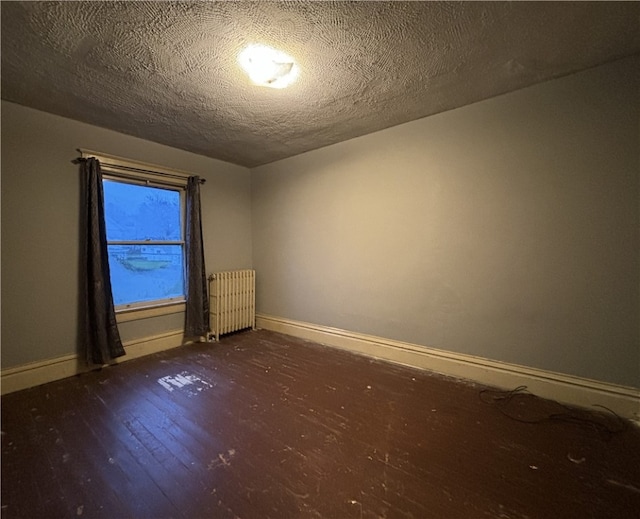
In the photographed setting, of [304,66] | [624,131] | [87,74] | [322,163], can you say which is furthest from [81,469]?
[624,131]

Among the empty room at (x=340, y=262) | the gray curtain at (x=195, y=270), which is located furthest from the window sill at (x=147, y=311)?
the gray curtain at (x=195, y=270)

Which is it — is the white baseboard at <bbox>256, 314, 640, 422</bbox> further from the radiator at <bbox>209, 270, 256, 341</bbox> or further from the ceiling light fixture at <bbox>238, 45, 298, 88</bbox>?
the ceiling light fixture at <bbox>238, 45, 298, 88</bbox>

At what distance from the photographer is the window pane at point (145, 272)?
118 inches

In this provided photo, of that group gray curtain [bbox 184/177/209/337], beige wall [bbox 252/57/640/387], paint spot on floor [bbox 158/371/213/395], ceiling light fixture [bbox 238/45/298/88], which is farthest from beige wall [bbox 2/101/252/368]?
beige wall [bbox 252/57/640/387]

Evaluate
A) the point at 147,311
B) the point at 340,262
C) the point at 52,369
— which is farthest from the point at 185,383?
the point at 340,262

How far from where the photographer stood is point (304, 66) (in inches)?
73.9

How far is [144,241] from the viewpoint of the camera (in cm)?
316

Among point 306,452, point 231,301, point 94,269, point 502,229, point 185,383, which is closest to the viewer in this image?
point 306,452

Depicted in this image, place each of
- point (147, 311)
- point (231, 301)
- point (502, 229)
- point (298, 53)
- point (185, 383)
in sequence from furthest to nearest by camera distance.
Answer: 1. point (231, 301)
2. point (147, 311)
3. point (185, 383)
4. point (502, 229)
5. point (298, 53)

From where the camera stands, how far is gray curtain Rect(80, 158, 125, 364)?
2623mm

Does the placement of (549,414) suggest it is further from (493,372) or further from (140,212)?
(140,212)

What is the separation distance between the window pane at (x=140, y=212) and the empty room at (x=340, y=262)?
3cm

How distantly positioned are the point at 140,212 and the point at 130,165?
0.52m

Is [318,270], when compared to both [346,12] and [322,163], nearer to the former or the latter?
[322,163]
